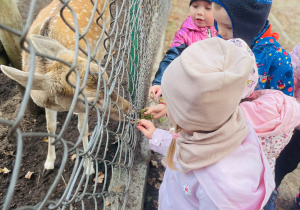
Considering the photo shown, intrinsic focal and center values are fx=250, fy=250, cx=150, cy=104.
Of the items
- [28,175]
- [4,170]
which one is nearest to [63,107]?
[28,175]

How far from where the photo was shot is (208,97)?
124 cm

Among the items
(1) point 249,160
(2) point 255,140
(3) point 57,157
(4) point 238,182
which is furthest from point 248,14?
(3) point 57,157

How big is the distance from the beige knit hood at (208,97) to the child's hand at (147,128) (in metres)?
0.69

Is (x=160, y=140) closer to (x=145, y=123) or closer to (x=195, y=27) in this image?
(x=145, y=123)

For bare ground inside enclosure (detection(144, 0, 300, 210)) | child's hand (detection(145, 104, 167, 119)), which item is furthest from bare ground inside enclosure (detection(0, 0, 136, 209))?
child's hand (detection(145, 104, 167, 119))

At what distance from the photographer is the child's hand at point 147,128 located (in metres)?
2.19

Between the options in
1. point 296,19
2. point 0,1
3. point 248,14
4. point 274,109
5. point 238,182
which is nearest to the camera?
point 238,182

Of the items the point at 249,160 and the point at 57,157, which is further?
the point at 57,157

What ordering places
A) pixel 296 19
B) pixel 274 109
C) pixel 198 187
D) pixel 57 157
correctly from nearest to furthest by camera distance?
pixel 198 187, pixel 274 109, pixel 57 157, pixel 296 19

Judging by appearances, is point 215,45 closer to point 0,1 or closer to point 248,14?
point 248,14

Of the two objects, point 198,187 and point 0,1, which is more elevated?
point 0,1

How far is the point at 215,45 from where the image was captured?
4.80ft

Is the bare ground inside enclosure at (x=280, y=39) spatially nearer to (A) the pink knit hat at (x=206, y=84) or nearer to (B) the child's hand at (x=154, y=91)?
(B) the child's hand at (x=154, y=91)

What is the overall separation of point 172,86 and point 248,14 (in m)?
1.18
